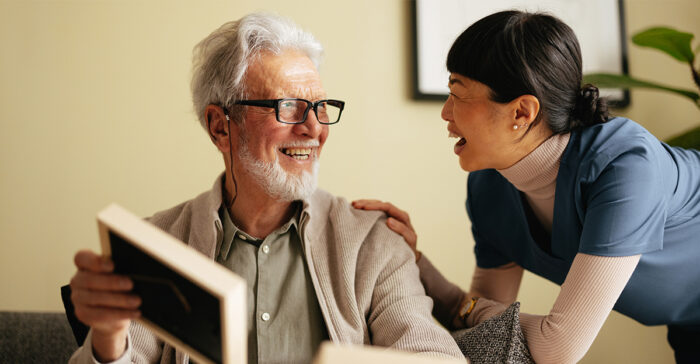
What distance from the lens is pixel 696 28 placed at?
255cm

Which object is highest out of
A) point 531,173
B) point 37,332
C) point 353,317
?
point 531,173

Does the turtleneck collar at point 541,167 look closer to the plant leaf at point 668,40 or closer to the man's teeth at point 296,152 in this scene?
the man's teeth at point 296,152

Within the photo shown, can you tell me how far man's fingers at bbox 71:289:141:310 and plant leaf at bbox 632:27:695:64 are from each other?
6.36 feet

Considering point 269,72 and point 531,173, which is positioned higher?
point 269,72

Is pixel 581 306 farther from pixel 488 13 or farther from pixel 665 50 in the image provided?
pixel 488 13

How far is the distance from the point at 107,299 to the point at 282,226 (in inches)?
24.9

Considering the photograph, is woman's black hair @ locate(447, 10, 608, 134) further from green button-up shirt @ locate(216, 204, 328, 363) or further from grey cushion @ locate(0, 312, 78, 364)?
grey cushion @ locate(0, 312, 78, 364)

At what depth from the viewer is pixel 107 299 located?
90 cm

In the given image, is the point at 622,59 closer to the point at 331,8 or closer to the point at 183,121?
the point at 331,8

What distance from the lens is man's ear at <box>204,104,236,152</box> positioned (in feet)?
4.89

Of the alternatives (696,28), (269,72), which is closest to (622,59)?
(696,28)

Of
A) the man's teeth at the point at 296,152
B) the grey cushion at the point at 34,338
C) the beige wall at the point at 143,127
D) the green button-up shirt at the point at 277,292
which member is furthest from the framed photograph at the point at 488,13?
the grey cushion at the point at 34,338

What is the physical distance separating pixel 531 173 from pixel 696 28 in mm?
1762

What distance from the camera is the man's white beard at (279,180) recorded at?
141cm
